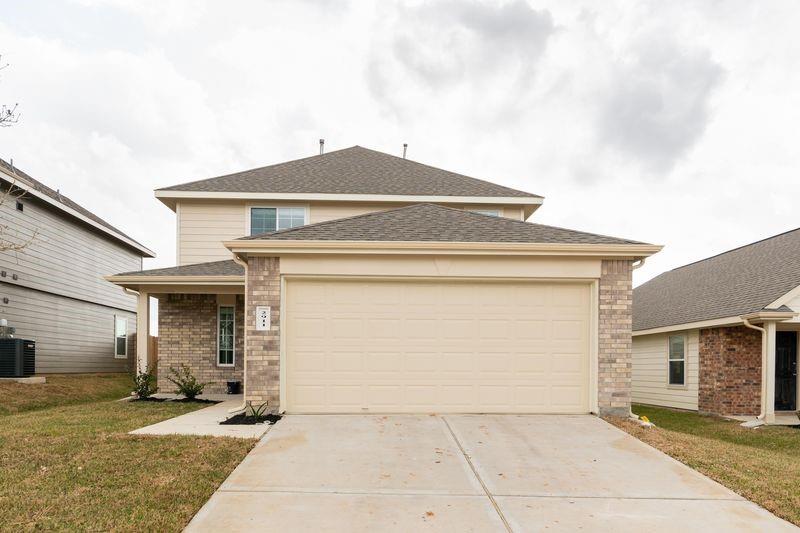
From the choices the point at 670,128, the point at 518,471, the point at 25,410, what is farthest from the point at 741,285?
the point at 25,410

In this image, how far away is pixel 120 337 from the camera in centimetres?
2130

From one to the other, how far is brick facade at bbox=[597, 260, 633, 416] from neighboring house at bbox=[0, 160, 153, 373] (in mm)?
12988

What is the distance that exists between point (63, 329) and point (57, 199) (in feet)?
13.9

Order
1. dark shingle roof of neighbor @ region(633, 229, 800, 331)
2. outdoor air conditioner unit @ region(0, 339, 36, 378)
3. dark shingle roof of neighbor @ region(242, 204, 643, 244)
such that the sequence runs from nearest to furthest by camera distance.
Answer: dark shingle roof of neighbor @ region(242, 204, 643, 244) < dark shingle roof of neighbor @ region(633, 229, 800, 331) < outdoor air conditioner unit @ region(0, 339, 36, 378)

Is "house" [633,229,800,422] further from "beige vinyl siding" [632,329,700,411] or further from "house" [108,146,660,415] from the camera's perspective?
"house" [108,146,660,415]

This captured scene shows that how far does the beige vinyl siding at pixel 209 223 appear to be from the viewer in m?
13.7

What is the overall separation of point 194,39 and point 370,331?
11.2 meters

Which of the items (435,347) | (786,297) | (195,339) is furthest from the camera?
(195,339)

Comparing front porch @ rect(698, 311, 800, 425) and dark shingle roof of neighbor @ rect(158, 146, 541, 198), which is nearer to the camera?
front porch @ rect(698, 311, 800, 425)

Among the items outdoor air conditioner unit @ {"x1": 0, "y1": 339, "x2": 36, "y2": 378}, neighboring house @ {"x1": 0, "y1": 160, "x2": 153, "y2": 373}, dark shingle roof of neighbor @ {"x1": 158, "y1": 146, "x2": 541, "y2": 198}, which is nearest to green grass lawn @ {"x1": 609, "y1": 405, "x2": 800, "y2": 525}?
dark shingle roof of neighbor @ {"x1": 158, "y1": 146, "x2": 541, "y2": 198}

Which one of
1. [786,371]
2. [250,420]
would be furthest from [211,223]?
[786,371]

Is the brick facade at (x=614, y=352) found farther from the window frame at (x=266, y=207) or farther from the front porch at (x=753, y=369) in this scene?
the window frame at (x=266, y=207)

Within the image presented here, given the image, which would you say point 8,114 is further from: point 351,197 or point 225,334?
point 351,197

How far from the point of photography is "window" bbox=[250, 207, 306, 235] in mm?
13820
